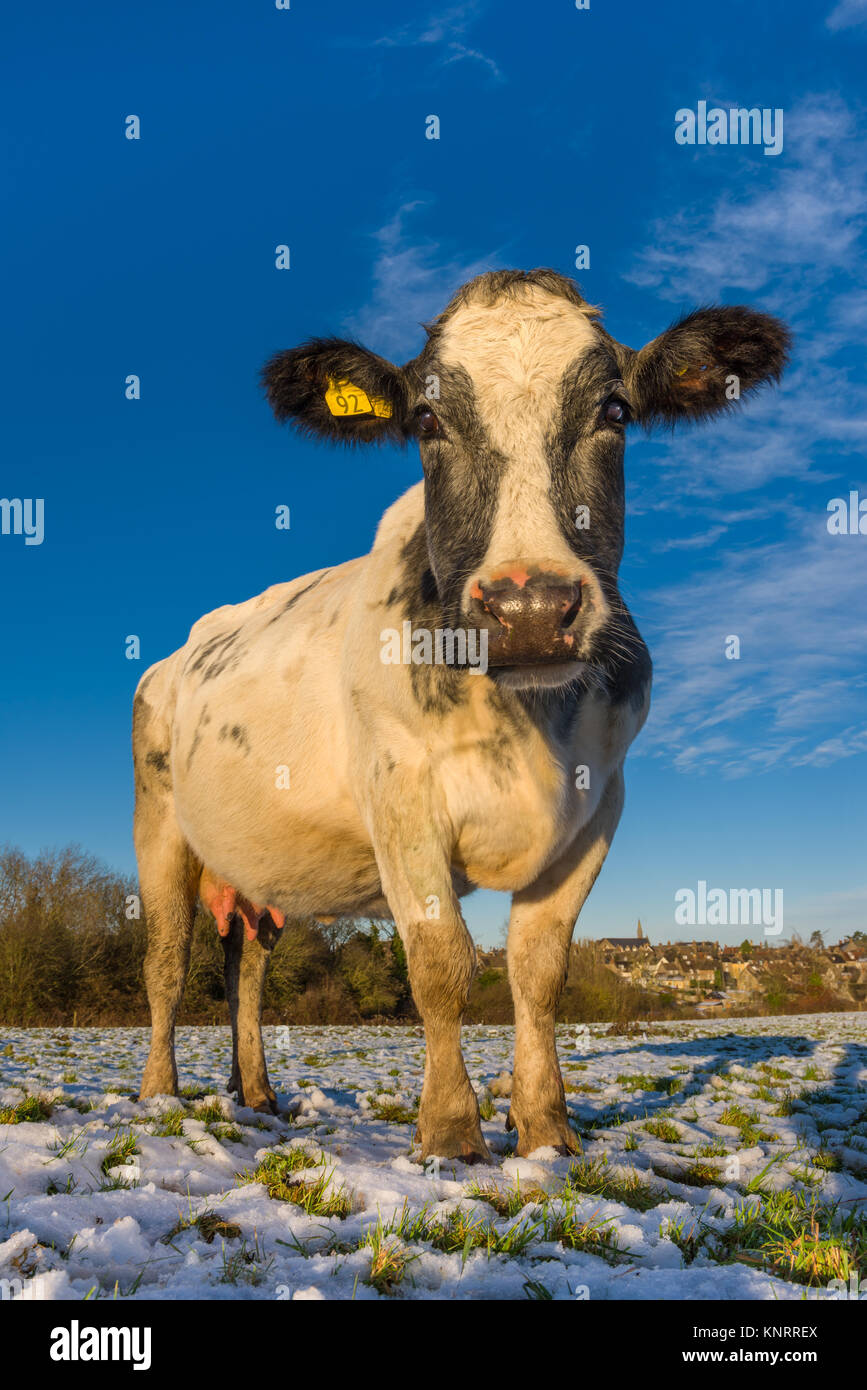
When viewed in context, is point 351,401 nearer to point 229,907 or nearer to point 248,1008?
point 229,907

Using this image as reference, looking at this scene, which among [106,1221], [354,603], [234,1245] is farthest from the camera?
[354,603]

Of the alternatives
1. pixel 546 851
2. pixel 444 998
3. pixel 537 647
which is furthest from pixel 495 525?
pixel 444 998

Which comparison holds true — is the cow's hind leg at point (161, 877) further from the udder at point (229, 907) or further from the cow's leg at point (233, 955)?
the cow's leg at point (233, 955)

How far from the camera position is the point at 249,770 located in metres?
5.89

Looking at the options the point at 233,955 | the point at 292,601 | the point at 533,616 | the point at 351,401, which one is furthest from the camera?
the point at 233,955

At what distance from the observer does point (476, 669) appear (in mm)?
3785

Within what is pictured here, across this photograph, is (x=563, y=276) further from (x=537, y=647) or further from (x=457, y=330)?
(x=537, y=647)

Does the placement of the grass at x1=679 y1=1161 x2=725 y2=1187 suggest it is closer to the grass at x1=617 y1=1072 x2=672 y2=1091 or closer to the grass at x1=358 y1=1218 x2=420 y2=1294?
the grass at x1=358 y1=1218 x2=420 y2=1294

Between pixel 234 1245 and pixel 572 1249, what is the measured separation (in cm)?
99

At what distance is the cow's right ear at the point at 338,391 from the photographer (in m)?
5.14

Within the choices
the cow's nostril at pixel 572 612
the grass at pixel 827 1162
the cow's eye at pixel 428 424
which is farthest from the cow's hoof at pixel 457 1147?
the cow's eye at pixel 428 424

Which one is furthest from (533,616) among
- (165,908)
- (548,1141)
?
(165,908)

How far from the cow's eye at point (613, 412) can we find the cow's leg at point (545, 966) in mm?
1890

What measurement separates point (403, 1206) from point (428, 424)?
11.1 ft
